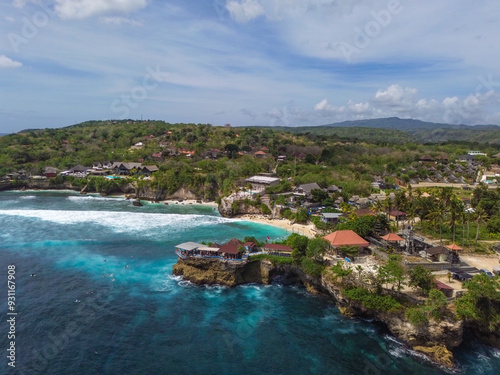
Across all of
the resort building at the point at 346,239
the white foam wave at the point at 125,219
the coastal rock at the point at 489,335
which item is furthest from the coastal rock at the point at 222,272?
the coastal rock at the point at 489,335

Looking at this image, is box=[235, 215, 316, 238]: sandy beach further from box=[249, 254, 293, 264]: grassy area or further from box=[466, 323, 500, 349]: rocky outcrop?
box=[466, 323, 500, 349]: rocky outcrop

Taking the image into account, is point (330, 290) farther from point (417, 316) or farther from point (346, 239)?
point (417, 316)

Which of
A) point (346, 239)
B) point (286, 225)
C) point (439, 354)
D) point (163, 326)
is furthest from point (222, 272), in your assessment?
point (286, 225)

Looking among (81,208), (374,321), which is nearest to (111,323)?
(374,321)

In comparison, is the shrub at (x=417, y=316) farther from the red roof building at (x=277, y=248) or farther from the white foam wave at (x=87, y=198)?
the white foam wave at (x=87, y=198)

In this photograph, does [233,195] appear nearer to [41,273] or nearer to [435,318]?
[41,273]
